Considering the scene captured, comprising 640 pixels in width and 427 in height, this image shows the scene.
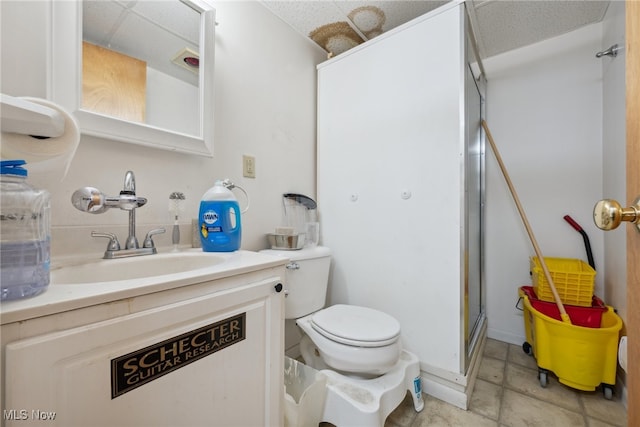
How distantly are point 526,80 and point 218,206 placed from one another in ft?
7.03

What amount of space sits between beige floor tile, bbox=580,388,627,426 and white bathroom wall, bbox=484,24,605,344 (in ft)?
1.77

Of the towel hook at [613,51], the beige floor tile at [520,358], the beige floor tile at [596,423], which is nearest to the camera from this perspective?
the beige floor tile at [596,423]

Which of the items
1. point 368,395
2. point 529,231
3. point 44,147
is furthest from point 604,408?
point 44,147

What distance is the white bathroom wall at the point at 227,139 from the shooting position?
2.50 ft

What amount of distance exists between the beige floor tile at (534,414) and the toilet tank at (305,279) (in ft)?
3.10

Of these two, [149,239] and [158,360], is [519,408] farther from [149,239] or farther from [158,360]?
[149,239]

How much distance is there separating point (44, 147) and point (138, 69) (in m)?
0.52

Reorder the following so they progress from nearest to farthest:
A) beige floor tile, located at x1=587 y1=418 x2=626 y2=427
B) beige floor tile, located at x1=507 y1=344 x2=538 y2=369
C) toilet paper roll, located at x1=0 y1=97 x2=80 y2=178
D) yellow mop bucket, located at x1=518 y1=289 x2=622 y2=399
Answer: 1. toilet paper roll, located at x1=0 y1=97 x2=80 y2=178
2. beige floor tile, located at x1=587 y1=418 x2=626 y2=427
3. yellow mop bucket, located at x1=518 y1=289 x2=622 y2=399
4. beige floor tile, located at x1=507 y1=344 x2=538 y2=369

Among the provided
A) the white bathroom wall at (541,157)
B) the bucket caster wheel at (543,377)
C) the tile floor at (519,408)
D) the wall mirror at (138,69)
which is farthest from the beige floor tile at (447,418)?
the wall mirror at (138,69)

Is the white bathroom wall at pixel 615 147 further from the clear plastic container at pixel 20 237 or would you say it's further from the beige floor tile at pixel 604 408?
the clear plastic container at pixel 20 237

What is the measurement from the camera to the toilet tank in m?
1.24

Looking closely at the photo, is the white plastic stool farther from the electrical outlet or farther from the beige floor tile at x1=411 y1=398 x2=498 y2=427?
the electrical outlet

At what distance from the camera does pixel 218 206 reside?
3.13ft

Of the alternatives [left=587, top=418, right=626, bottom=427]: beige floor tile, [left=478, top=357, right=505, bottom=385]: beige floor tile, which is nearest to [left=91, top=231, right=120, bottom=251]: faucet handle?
[left=478, top=357, right=505, bottom=385]: beige floor tile
